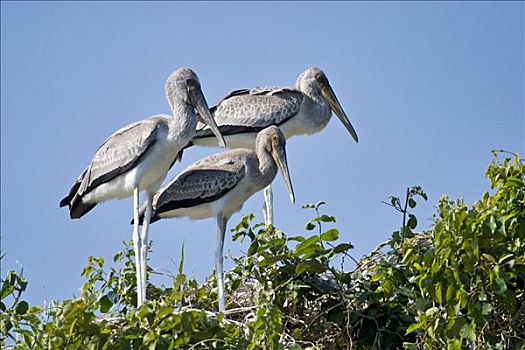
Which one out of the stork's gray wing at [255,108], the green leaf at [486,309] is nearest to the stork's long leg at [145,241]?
the stork's gray wing at [255,108]

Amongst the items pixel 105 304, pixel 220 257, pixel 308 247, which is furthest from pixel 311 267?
pixel 220 257

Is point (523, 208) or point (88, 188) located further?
point (88, 188)

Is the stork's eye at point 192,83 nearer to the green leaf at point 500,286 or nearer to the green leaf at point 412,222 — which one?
the green leaf at point 412,222

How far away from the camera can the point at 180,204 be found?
1067cm

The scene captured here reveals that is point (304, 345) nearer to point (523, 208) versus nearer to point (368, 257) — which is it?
point (368, 257)

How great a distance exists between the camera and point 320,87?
14.0 meters

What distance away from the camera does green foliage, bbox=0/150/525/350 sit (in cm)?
752

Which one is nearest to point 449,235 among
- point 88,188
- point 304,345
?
point 304,345

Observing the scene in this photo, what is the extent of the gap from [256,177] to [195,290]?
158cm

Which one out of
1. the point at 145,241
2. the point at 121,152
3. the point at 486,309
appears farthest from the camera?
the point at 121,152

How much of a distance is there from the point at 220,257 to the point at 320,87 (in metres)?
4.06

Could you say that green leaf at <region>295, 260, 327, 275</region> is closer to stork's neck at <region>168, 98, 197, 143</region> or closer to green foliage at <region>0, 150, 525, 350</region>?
green foliage at <region>0, 150, 525, 350</region>

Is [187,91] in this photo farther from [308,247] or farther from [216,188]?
[308,247]

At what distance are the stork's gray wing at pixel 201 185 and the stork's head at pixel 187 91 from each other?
0.50 metres
